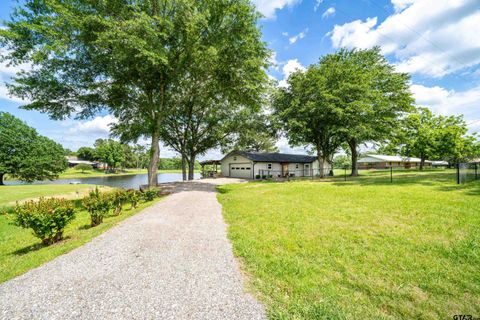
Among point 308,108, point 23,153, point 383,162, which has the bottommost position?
point 383,162

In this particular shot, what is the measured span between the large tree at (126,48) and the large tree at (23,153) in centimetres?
2367

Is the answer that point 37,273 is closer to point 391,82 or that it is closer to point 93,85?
point 93,85

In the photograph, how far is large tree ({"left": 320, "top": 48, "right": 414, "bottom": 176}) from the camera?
18.8 m

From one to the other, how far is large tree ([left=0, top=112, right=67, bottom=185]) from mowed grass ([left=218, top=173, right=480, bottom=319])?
124 feet

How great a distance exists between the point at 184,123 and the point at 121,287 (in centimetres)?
2334

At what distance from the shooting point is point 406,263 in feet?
11.8

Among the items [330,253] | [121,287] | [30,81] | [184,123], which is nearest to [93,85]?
[30,81]

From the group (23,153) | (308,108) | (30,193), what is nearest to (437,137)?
(308,108)

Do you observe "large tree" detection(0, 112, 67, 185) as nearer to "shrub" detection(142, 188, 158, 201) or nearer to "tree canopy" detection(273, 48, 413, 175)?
"shrub" detection(142, 188, 158, 201)

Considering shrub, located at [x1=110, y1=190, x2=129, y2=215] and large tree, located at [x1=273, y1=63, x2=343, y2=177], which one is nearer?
shrub, located at [x1=110, y1=190, x2=129, y2=215]

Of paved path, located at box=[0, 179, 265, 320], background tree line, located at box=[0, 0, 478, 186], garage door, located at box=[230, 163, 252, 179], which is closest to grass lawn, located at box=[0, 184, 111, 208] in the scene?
background tree line, located at box=[0, 0, 478, 186]

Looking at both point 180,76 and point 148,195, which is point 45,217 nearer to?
point 148,195

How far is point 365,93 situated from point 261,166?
541 inches

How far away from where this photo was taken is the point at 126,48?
10195 millimetres
